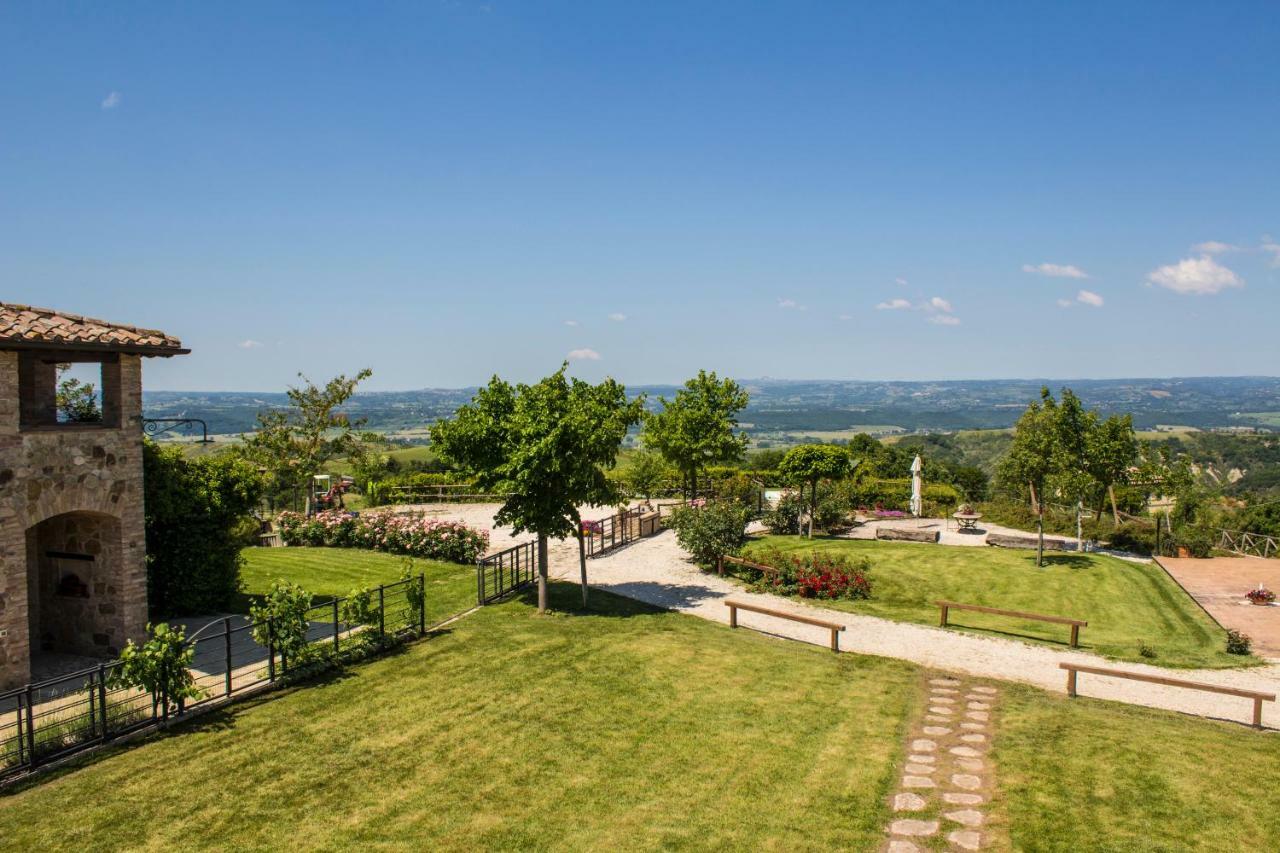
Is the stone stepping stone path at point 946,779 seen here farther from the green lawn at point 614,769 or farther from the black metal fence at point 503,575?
the black metal fence at point 503,575

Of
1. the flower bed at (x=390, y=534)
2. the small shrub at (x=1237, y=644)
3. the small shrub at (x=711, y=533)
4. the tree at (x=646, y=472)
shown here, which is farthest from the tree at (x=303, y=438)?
the small shrub at (x=1237, y=644)

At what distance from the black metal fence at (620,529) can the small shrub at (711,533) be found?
2.97 metres

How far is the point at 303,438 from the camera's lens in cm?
3297

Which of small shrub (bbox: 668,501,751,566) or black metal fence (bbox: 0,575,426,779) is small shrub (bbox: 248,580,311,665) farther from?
small shrub (bbox: 668,501,751,566)

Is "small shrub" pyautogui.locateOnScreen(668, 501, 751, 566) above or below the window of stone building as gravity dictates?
below

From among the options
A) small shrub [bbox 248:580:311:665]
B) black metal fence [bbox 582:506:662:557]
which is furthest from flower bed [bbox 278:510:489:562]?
small shrub [bbox 248:580:311:665]

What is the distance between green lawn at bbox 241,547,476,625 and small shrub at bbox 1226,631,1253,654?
1610 centimetres

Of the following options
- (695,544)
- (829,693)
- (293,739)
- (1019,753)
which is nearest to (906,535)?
(695,544)

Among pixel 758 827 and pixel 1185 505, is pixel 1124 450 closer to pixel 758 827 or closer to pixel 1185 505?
pixel 1185 505

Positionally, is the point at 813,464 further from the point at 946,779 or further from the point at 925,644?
the point at 946,779

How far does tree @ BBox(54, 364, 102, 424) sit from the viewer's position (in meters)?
14.6

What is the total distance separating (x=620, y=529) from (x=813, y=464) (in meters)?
7.16

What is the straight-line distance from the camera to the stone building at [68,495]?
10875 mm

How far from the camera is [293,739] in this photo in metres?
10.1
